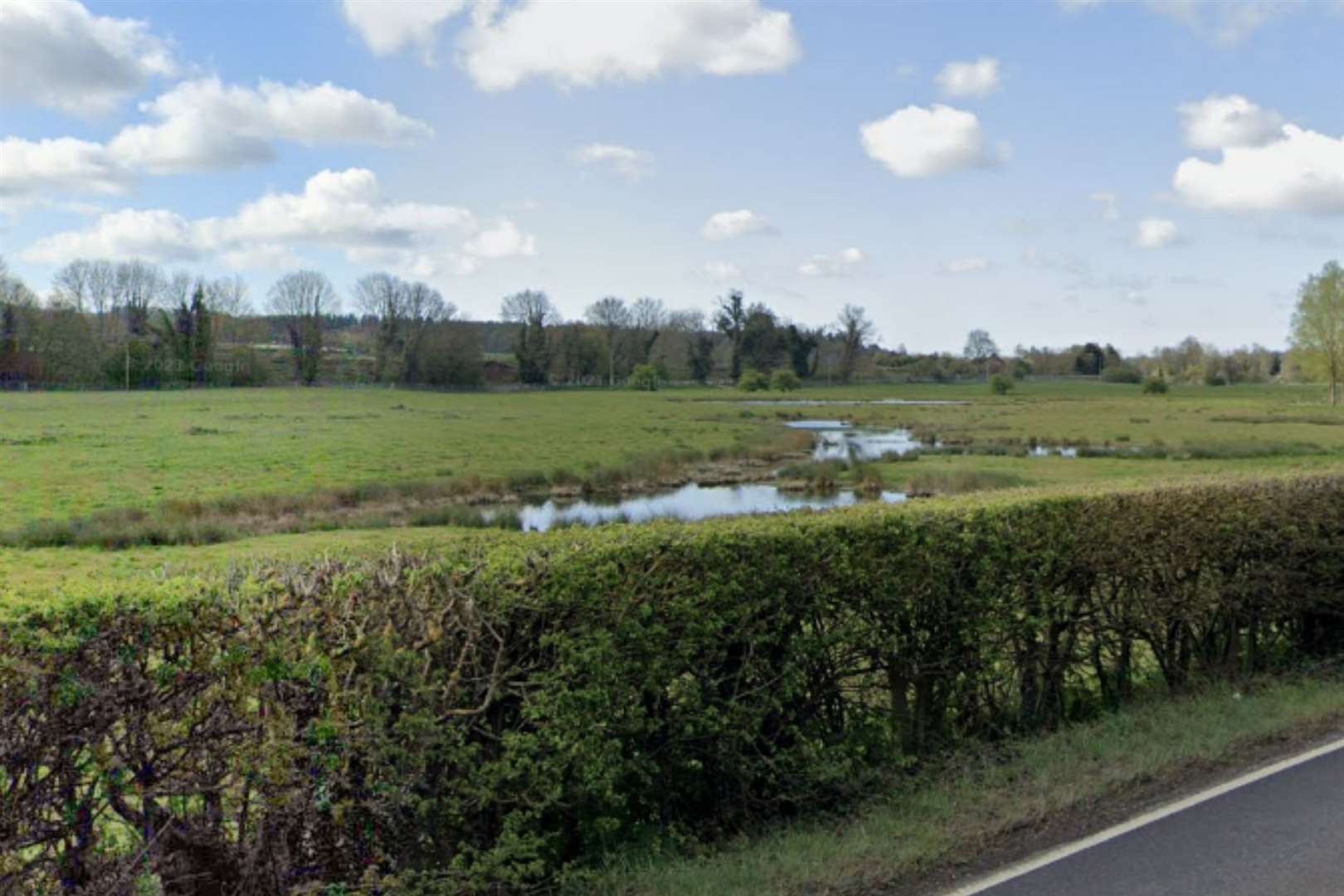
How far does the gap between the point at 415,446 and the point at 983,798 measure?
38739mm

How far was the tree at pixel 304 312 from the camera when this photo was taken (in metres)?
43.2

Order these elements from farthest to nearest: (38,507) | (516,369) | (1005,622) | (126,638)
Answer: (516,369), (38,507), (1005,622), (126,638)

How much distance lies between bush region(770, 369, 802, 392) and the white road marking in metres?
108

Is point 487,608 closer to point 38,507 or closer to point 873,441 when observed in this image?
point 38,507

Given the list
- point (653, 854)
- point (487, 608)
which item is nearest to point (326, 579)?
point (487, 608)

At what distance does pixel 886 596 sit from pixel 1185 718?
9.86ft

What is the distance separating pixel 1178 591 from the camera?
8008 mm

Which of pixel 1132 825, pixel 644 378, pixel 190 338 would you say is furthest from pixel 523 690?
pixel 644 378

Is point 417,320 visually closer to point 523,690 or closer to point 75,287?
point 75,287

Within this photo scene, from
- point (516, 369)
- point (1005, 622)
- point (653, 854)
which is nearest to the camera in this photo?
point (653, 854)

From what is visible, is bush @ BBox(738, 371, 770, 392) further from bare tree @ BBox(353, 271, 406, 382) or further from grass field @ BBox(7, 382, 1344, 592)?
bare tree @ BBox(353, 271, 406, 382)

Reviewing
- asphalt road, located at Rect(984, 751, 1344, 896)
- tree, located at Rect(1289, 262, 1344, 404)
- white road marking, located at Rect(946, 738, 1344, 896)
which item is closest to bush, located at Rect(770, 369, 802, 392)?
tree, located at Rect(1289, 262, 1344, 404)

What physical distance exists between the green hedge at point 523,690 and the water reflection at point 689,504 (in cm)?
2459

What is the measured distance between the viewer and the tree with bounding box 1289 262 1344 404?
9212 cm
